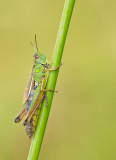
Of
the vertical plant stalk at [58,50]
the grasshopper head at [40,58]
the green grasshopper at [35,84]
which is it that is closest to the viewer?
the vertical plant stalk at [58,50]

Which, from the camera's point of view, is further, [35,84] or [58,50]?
[35,84]

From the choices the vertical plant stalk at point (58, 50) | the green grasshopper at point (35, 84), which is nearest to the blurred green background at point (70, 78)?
the green grasshopper at point (35, 84)

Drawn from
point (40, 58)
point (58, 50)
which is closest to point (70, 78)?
point (40, 58)

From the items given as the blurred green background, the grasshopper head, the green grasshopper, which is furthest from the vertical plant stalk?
the blurred green background

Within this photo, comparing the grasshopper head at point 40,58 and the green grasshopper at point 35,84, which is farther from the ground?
the grasshopper head at point 40,58

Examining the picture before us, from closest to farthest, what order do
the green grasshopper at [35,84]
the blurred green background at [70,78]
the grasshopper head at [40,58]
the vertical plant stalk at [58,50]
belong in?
the vertical plant stalk at [58,50] → the green grasshopper at [35,84] → the grasshopper head at [40,58] → the blurred green background at [70,78]

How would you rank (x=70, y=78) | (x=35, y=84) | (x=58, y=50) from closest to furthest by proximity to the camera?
(x=58, y=50), (x=35, y=84), (x=70, y=78)

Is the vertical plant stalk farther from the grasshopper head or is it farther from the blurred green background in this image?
the blurred green background

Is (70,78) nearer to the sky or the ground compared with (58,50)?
nearer to the sky

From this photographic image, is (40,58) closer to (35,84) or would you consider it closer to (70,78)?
(35,84)

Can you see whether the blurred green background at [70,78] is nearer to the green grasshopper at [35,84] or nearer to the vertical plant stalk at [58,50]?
the green grasshopper at [35,84]
